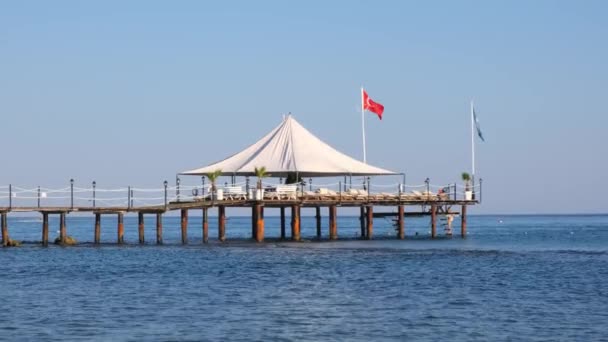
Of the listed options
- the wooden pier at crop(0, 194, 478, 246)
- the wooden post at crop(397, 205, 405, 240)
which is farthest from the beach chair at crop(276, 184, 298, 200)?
the wooden post at crop(397, 205, 405, 240)

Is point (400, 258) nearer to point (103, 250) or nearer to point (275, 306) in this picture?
point (103, 250)

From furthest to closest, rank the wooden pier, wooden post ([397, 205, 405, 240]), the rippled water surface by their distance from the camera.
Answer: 1. wooden post ([397, 205, 405, 240])
2. the wooden pier
3. the rippled water surface

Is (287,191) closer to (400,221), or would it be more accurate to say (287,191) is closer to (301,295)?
(400,221)

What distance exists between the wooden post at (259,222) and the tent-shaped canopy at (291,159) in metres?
3.22

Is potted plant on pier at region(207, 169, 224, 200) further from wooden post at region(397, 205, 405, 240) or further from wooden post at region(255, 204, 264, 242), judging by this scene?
wooden post at region(397, 205, 405, 240)

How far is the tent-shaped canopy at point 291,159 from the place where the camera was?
6556 centimetres

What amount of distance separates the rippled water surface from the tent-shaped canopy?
28.6 feet

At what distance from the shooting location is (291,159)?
6644 cm

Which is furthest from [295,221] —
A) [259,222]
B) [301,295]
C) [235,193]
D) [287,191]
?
[301,295]

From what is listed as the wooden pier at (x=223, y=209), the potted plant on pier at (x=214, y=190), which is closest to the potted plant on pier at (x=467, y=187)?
the wooden pier at (x=223, y=209)

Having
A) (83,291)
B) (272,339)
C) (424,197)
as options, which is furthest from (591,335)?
(424,197)

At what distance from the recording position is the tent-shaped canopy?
65562 mm

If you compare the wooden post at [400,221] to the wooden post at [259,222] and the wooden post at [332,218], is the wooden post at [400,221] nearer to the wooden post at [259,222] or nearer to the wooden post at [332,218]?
the wooden post at [332,218]

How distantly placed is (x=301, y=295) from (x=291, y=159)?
1212 inches
